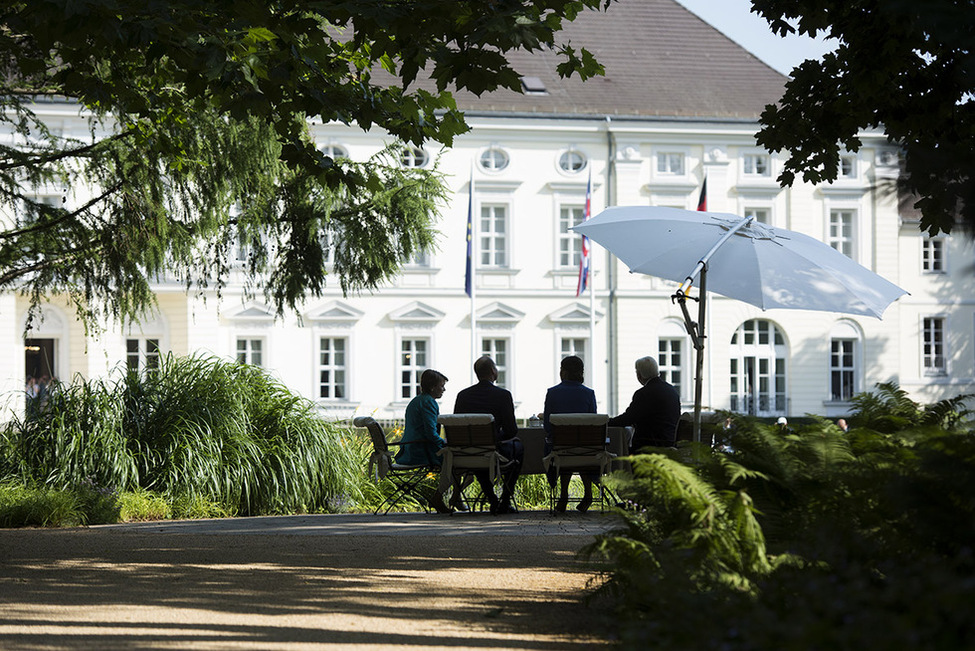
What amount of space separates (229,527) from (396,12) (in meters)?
4.77

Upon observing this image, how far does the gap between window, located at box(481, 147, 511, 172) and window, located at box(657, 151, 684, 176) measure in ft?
16.6

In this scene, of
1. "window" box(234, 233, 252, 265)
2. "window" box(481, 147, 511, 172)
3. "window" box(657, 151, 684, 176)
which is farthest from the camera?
"window" box(657, 151, 684, 176)

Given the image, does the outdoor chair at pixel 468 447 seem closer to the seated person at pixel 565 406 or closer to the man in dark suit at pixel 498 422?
the man in dark suit at pixel 498 422

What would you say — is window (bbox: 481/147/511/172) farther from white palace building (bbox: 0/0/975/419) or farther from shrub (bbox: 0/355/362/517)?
shrub (bbox: 0/355/362/517)

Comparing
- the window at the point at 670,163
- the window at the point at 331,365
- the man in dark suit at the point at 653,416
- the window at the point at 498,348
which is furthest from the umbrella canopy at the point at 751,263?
the window at the point at 670,163

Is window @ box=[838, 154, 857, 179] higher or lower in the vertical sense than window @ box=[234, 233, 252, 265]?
higher

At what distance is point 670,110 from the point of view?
39.8 m

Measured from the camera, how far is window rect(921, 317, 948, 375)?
137ft

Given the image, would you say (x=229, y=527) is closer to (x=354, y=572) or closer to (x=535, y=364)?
(x=354, y=572)

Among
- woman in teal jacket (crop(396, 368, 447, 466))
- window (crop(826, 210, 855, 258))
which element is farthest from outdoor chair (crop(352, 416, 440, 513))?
window (crop(826, 210, 855, 258))

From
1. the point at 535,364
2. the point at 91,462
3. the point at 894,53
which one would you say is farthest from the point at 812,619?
the point at 535,364

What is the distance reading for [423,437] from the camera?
10.7 metres

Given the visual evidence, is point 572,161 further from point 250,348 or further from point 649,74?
point 250,348

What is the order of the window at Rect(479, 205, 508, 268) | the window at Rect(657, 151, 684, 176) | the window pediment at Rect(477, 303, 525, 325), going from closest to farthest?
the window pediment at Rect(477, 303, 525, 325), the window at Rect(479, 205, 508, 268), the window at Rect(657, 151, 684, 176)
